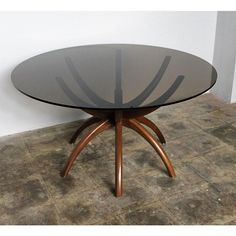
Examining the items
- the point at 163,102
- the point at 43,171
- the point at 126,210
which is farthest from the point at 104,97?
the point at 43,171

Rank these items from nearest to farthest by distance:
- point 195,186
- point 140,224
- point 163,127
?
point 140,224
point 195,186
point 163,127

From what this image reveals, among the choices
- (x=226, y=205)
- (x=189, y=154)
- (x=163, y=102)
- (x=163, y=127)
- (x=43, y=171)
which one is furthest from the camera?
(x=163, y=127)

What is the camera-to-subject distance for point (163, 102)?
167 cm

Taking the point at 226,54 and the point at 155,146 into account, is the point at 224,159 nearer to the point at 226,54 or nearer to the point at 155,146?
the point at 155,146

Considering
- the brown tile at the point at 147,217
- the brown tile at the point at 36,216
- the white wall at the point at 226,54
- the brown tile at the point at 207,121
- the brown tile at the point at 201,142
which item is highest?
the white wall at the point at 226,54

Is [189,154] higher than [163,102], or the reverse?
[163,102]

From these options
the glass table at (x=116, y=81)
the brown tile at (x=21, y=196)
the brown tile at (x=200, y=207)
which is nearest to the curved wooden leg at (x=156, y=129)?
the glass table at (x=116, y=81)

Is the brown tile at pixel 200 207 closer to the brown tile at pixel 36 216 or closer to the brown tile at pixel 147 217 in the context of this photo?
the brown tile at pixel 147 217

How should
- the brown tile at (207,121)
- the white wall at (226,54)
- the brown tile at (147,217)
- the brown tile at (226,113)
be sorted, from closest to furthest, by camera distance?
1. the brown tile at (147,217)
2. the brown tile at (207,121)
3. the brown tile at (226,113)
4. the white wall at (226,54)

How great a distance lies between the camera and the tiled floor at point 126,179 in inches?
73.4

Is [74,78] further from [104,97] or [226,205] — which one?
[226,205]

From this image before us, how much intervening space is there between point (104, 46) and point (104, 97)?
0.91 m

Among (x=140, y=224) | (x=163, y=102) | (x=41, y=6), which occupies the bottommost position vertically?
(x=140, y=224)

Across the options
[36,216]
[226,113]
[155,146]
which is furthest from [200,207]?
[226,113]
